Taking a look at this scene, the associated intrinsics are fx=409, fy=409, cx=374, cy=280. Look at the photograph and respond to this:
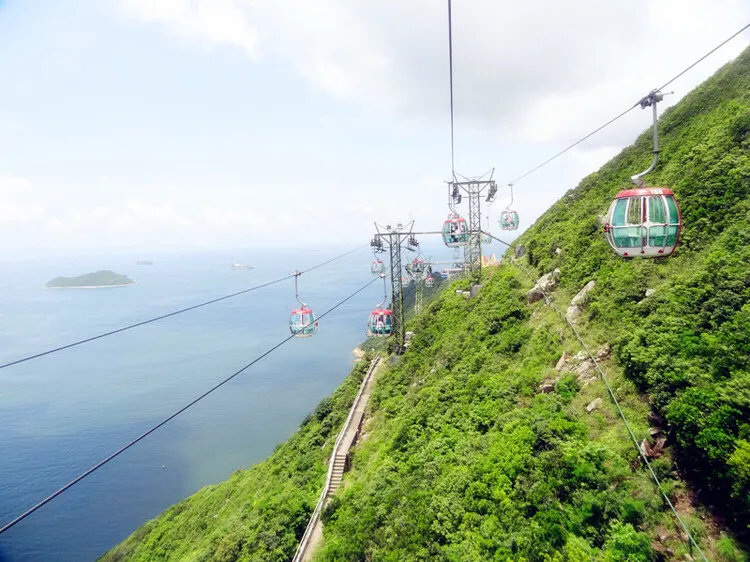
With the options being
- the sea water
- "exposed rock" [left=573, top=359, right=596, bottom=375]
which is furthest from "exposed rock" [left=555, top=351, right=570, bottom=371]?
the sea water

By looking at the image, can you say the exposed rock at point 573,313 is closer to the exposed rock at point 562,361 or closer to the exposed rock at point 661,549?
the exposed rock at point 562,361

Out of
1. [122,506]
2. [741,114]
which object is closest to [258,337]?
[122,506]

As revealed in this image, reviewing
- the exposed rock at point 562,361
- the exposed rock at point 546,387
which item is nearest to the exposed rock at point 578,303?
the exposed rock at point 562,361

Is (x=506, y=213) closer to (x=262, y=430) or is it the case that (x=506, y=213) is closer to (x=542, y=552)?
(x=542, y=552)

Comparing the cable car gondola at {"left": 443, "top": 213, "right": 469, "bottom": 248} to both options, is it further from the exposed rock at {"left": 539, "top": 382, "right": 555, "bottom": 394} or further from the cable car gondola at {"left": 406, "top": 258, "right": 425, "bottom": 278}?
the cable car gondola at {"left": 406, "top": 258, "right": 425, "bottom": 278}

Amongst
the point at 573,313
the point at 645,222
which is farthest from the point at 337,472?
the point at 645,222
